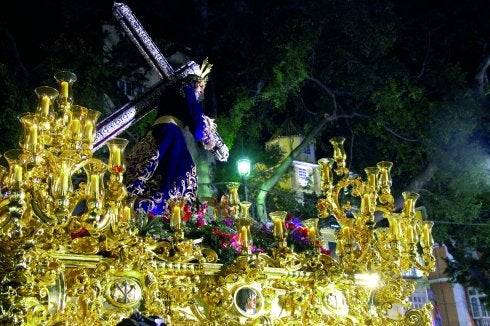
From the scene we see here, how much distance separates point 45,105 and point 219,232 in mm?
2148

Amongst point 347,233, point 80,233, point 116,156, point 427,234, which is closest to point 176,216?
point 116,156

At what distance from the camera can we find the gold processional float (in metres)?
4.29

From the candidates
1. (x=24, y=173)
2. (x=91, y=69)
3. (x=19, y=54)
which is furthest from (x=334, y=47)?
(x=24, y=173)

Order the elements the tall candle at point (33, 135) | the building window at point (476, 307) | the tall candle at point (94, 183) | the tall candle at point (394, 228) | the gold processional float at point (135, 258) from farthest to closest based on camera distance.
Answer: the building window at point (476, 307)
the tall candle at point (394, 228)
the tall candle at point (94, 183)
the tall candle at point (33, 135)
the gold processional float at point (135, 258)

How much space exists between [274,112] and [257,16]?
11.8ft

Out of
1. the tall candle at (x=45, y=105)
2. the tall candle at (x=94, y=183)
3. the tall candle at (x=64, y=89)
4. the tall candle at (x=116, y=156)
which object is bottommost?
the tall candle at (x=94, y=183)

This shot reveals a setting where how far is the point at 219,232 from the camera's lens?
5.89 meters

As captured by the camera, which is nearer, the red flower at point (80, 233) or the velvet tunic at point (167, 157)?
the red flower at point (80, 233)

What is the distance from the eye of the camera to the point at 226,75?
1556 centimetres

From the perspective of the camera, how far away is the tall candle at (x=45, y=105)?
4766mm

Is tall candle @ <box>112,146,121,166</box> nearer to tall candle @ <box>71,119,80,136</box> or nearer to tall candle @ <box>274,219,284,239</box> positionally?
tall candle @ <box>71,119,80,136</box>

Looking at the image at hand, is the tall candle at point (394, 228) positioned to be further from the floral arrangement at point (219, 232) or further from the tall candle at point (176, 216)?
the tall candle at point (176, 216)

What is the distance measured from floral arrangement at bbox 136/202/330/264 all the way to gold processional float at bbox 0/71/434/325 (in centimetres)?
15

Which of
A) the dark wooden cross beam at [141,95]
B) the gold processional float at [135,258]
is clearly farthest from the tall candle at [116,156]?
the dark wooden cross beam at [141,95]
